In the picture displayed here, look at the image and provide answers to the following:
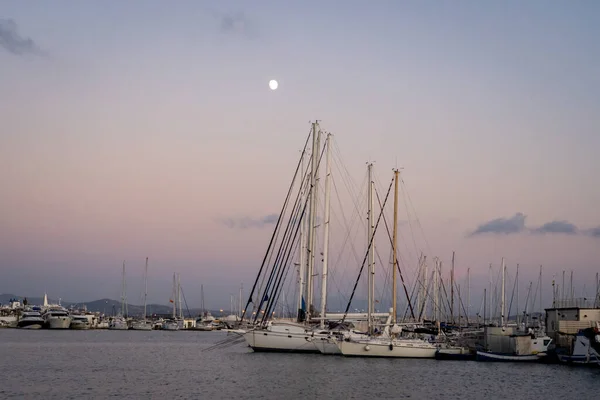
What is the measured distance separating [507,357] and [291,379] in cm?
2651

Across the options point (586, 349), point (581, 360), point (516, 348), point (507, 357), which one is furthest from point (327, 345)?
point (586, 349)

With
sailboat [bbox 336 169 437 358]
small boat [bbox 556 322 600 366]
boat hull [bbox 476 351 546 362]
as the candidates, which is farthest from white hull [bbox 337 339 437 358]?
small boat [bbox 556 322 600 366]

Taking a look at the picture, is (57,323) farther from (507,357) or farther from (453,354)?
(507,357)

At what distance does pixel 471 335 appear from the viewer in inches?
3169

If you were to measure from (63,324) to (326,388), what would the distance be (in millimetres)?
167127

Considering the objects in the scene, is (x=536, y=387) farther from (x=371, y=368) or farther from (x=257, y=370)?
(x=257, y=370)

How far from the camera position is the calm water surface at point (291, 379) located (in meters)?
45.6

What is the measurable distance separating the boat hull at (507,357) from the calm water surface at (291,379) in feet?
2.63

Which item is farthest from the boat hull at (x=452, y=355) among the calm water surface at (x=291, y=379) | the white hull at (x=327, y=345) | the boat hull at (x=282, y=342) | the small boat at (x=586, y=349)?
the boat hull at (x=282, y=342)

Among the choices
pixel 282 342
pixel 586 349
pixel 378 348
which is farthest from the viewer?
pixel 282 342

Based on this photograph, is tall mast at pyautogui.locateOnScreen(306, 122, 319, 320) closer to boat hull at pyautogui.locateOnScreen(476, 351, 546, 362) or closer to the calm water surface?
the calm water surface

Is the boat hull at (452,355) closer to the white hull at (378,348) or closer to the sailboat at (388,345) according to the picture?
the sailboat at (388,345)

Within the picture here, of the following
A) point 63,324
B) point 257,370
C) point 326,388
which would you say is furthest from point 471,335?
point 63,324

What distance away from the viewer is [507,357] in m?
68.6
